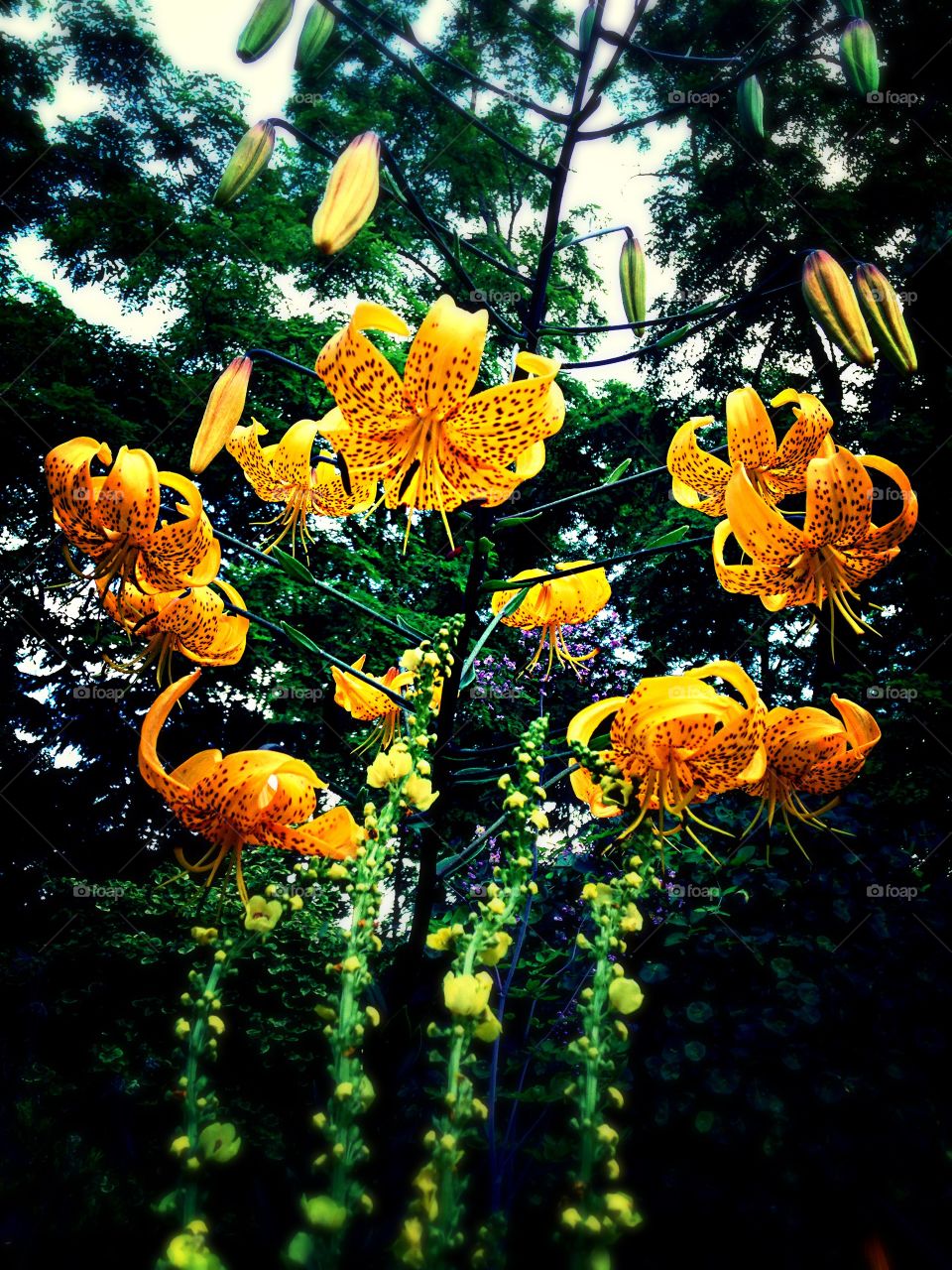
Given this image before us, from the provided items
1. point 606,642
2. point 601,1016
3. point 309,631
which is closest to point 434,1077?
point 601,1016

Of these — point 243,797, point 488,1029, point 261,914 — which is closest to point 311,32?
point 243,797

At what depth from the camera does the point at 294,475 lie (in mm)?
1207

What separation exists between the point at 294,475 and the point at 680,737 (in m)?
0.74

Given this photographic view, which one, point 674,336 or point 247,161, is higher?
point 247,161

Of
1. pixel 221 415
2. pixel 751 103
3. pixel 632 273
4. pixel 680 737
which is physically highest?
pixel 751 103

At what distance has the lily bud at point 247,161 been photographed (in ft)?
3.46

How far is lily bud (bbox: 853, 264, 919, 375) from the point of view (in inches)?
40.2

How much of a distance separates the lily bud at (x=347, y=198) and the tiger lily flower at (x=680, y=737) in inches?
23.6

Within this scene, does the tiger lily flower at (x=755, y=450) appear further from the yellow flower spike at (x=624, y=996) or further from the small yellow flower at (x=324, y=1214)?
the small yellow flower at (x=324, y=1214)

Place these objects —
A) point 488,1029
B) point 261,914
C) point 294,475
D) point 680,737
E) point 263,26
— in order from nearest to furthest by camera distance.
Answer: point 488,1029 < point 261,914 < point 680,737 < point 263,26 < point 294,475

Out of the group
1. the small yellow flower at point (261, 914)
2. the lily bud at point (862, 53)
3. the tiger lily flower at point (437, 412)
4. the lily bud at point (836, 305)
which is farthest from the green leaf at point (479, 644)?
the lily bud at point (862, 53)

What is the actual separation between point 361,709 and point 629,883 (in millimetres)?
791

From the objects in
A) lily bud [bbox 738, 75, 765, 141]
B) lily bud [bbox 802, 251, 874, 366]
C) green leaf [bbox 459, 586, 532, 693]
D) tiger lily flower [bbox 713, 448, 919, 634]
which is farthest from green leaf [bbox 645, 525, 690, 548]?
lily bud [bbox 738, 75, 765, 141]

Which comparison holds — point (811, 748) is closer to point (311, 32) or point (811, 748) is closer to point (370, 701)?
point (370, 701)
